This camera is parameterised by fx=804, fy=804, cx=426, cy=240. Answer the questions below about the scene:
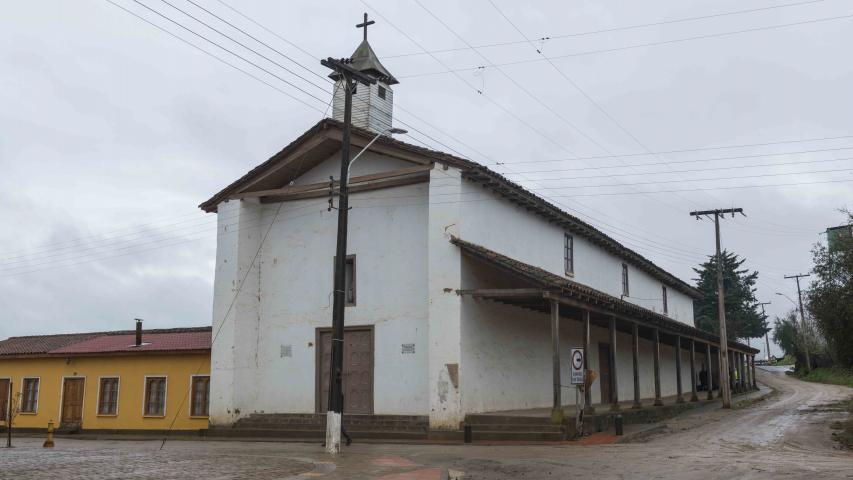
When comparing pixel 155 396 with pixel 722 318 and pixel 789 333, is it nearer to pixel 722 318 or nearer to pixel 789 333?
pixel 722 318

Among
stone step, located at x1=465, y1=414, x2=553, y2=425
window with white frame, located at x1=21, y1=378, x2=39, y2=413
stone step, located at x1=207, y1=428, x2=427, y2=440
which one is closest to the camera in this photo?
stone step, located at x1=465, y1=414, x2=553, y2=425

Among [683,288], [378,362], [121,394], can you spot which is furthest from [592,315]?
[683,288]

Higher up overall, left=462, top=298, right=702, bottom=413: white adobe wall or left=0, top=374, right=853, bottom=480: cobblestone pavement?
left=462, top=298, right=702, bottom=413: white adobe wall

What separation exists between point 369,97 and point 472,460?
14.1 metres

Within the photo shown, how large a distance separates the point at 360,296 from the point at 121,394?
34.0ft

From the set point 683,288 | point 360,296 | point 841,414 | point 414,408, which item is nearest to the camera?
point 414,408

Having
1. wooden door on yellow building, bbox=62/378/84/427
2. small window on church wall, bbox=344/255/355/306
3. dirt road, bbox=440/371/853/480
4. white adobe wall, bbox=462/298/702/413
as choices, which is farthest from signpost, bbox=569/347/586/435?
wooden door on yellow building, bbox=62/378/84/427

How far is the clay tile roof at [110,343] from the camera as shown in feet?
90.4

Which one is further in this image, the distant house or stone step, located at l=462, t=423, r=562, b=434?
the distant house

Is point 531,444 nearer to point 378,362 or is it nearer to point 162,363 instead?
point 378,362

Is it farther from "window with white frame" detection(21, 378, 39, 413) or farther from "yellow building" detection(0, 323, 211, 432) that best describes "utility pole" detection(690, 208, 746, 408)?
"window with white frame" detection(21, 378, 39, 413)

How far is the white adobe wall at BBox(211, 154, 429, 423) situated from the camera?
72.2 feet

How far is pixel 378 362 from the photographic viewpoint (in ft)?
73.2

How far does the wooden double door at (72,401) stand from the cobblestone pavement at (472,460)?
29.8 feet
